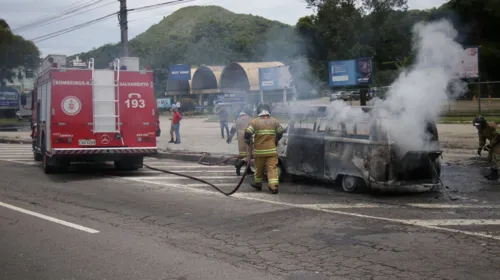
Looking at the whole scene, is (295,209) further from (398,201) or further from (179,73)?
(179,73)

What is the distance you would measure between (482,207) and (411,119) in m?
1.95

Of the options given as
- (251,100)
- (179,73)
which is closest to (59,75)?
(251,100)

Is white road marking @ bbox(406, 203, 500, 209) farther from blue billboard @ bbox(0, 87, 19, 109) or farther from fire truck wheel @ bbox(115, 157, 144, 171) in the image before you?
blue billboard @ bbox(0, 87, 19, 109)

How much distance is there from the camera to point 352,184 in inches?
398

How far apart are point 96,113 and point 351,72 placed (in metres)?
16.9

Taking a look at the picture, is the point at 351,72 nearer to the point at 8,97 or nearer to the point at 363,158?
the point at 363,158

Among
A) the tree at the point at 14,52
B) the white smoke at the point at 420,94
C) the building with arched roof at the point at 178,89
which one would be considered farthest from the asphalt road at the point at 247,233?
the building with arched roof at the point at 178,89

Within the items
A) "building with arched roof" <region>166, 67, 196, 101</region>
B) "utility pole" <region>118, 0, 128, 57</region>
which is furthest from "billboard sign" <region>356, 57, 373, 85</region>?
"building with arched roof" <region>166, 67, 196, 101</region>

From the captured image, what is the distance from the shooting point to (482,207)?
28.5 ft

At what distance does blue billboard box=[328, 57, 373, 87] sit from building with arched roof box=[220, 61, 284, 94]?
20392 mm

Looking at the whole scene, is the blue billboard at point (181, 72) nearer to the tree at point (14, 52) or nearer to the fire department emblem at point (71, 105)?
the tree at point (14, 52)

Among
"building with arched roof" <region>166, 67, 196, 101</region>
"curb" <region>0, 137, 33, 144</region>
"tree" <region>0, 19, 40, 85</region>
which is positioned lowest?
"curb" <region>0, 137, 33, 144</region>

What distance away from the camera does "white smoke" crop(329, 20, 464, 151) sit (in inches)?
378

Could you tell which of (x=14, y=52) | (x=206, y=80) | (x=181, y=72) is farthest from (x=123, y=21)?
(x=206, y=80)
